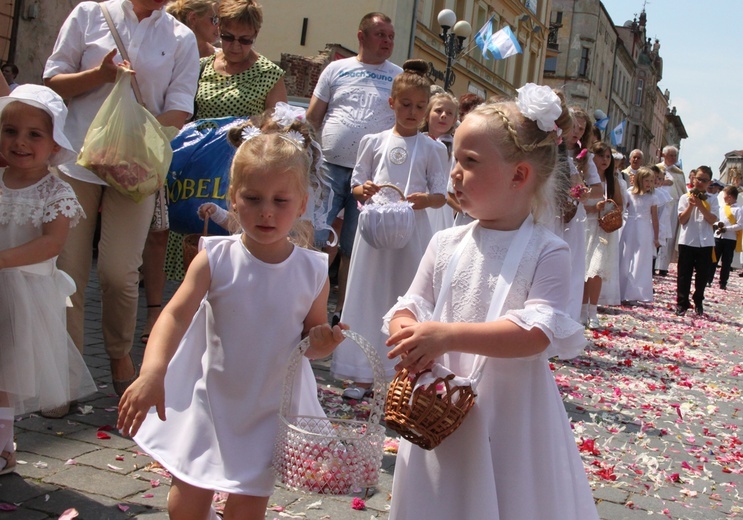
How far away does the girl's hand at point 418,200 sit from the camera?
614 centimetres

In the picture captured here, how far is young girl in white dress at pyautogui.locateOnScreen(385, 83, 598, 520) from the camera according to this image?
9.78ft

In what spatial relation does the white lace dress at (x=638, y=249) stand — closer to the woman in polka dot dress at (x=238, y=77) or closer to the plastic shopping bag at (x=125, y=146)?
the woman in polka dot dress at (x=238, y=77)

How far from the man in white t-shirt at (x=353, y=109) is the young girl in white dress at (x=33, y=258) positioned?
9.36 feet

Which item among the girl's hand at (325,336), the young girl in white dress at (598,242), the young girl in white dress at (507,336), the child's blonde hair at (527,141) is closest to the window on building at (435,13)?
the young girl in white dress at (598,242)

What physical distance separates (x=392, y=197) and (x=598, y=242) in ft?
23.5

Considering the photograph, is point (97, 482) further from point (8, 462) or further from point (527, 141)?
point (527, 141)

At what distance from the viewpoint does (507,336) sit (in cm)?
290

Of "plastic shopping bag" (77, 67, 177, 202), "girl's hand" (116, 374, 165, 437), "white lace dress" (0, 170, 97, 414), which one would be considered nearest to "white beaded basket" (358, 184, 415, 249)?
"plastic shopping bag" (77, 67, 177, 202)

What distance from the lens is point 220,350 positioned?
10.4 ft

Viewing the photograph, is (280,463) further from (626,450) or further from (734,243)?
(734,243)

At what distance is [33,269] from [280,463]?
6.42ft

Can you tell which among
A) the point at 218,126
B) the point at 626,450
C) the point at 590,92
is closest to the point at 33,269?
the point at 218,126

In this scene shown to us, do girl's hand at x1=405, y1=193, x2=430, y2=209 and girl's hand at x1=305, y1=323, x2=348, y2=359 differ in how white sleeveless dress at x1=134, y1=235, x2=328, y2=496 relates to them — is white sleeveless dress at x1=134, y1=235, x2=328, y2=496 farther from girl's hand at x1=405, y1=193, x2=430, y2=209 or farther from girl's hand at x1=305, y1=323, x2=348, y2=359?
girl's hand at x1=405, y1=193, x2=430, y2=209

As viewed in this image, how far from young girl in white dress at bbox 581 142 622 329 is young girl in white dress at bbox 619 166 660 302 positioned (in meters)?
2.24
